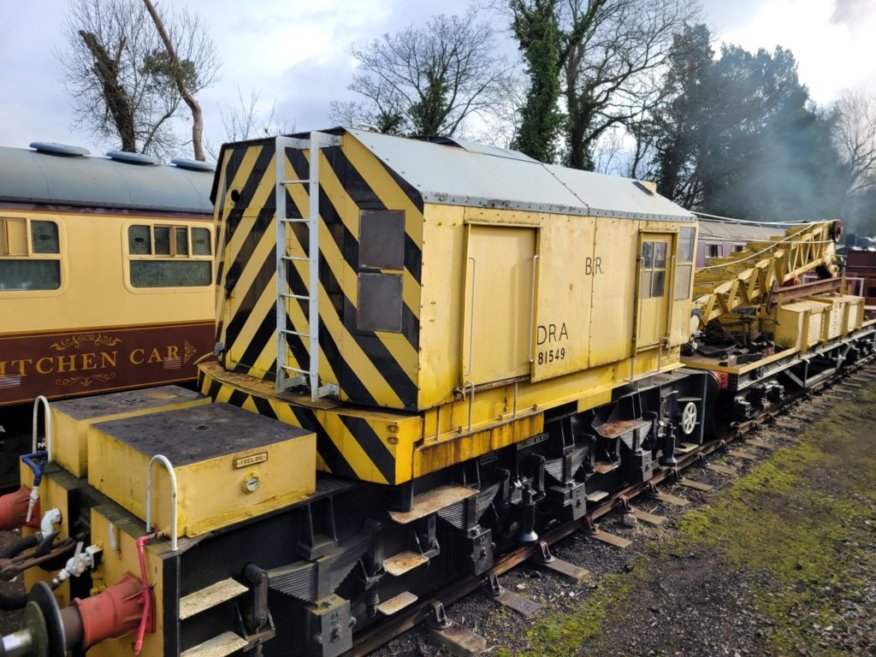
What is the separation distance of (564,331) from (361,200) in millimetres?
2030

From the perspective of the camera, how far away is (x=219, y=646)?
3.43 meters

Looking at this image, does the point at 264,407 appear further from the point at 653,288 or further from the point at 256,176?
the point at 653,288

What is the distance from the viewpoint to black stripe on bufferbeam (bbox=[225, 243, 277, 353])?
4.71m

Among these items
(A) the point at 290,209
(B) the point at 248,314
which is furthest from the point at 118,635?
(A) the point at 290,209

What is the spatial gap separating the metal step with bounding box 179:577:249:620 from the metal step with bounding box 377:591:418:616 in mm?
1182

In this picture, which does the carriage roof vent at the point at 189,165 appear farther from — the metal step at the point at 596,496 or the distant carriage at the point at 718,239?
the distant carriage at the point at 718,239

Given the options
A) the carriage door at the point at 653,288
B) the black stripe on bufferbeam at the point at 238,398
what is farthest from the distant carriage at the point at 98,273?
the carriage door at the point at 653,288

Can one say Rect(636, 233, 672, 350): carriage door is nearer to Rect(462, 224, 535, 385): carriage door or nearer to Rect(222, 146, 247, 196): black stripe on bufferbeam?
Rect(462, 224, 535, 385): carriage door

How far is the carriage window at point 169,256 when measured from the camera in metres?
7.98

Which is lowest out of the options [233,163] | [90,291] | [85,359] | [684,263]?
[85,359]

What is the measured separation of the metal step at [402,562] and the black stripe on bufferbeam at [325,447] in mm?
673

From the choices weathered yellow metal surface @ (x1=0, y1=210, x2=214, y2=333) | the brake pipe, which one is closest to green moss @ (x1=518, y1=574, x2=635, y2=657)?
the brake pipe

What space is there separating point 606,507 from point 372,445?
376cm

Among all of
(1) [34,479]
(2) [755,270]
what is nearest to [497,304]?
(1) [34,479]
